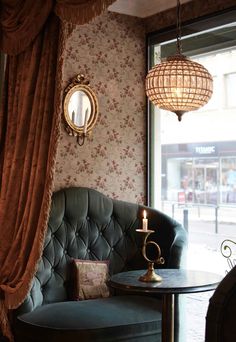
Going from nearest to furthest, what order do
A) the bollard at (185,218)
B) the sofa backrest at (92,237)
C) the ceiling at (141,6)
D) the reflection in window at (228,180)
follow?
1. the sofa backrest at (92,237)
2. the reflection in window at (228,180)
3. the bollard at (185,218)
4. the ceiling at (141,6)

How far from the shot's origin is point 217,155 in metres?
3.83

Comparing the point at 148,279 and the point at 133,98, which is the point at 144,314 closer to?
the point at 148,279

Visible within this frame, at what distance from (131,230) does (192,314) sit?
2.58ft

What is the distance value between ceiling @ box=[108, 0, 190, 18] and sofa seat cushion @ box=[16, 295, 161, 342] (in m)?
2.40

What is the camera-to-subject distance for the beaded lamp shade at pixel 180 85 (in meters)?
2.96

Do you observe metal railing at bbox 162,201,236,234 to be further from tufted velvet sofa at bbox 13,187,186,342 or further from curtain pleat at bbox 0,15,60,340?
curtain pleat at bbox 0,15,60,340

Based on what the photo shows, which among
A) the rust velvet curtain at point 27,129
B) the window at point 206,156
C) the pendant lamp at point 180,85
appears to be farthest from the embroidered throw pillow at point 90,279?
the pendant lamp at point 180,85

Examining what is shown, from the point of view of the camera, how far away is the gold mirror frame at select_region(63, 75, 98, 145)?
152 inches

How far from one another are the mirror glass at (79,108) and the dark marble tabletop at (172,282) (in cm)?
141

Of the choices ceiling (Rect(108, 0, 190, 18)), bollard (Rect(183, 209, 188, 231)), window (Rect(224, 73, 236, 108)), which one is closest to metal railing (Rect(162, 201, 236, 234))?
bollard (Rect(183, 209, 188, 231))

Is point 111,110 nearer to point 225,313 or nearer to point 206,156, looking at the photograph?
point 206,156

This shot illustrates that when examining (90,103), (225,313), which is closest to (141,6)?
(90,103)

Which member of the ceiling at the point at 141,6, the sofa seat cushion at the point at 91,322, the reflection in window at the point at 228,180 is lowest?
the sofa seat cushion at the point at 91,322

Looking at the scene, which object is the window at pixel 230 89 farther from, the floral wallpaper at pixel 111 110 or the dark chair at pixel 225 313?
the dark chair at pixel 225 313
